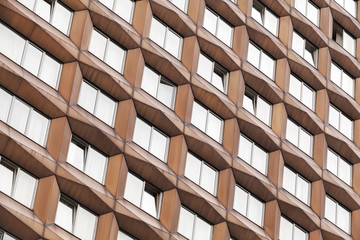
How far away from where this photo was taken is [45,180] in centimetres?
5081

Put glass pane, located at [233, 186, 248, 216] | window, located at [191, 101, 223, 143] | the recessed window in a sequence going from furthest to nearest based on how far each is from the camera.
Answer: window, located at [191, 101, 223, 143] < glass pane, located at [233, 186, 248, 216] < the recessed window

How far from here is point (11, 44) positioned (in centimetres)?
5316

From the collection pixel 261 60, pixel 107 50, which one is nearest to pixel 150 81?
pixel 107 50

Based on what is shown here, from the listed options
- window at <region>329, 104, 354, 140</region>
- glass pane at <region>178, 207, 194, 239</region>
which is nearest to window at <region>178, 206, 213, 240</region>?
glass pane at <region>178, 207, 194, 239</region>

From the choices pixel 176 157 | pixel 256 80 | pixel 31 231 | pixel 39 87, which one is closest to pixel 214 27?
pixel 256 80

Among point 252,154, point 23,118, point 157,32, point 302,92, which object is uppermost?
point 302,92

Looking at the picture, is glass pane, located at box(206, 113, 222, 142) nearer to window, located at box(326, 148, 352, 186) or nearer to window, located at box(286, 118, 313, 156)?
window, located at box(286, 118, 313, 156)

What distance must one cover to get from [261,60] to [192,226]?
13384mm

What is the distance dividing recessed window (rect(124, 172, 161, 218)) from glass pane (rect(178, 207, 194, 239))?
1343 millimetres

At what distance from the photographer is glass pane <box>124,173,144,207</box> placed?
54.2 m

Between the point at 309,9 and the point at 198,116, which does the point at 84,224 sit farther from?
the point at 309,9

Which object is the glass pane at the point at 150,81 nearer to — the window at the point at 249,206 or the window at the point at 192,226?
the window at the point at 192,226

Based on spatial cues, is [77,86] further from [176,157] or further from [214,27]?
[214,27]

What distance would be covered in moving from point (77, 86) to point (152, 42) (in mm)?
6675
